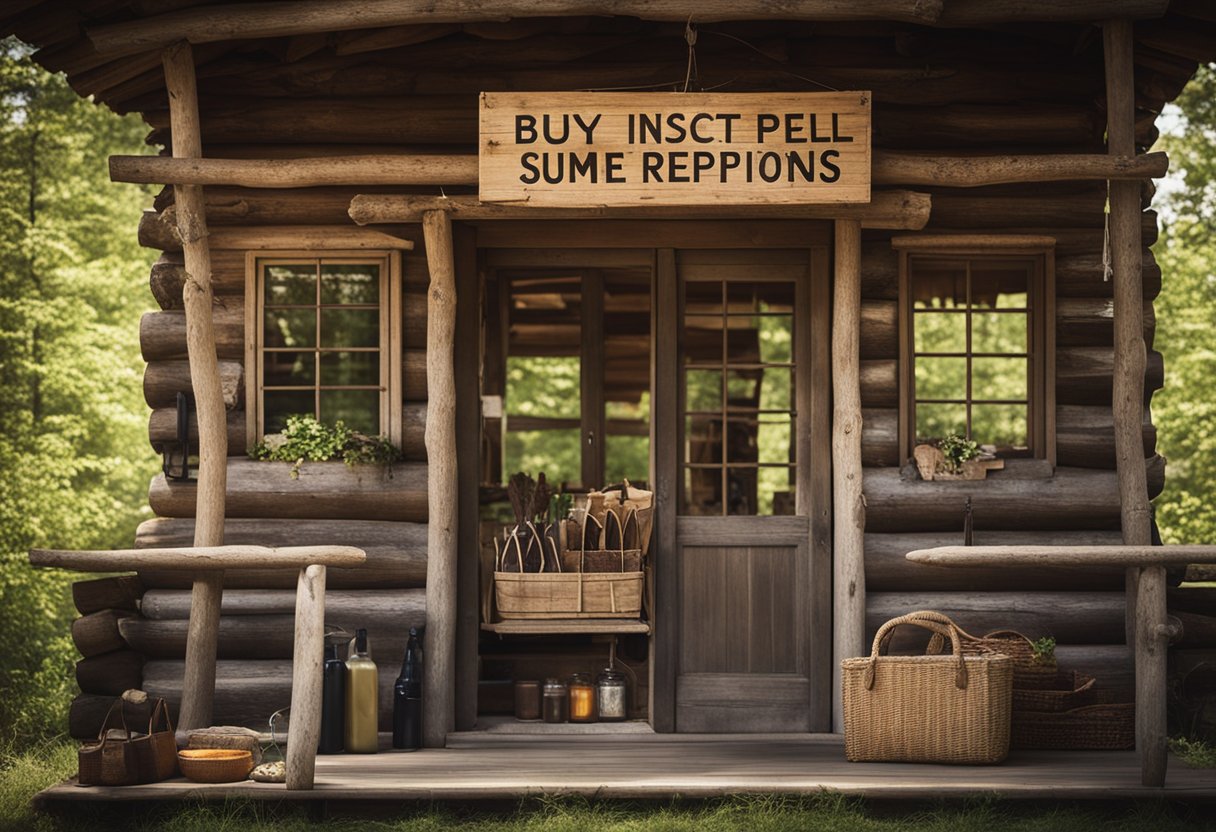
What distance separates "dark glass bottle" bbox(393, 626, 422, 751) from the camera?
8.21m

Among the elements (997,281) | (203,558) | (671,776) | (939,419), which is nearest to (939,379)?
(939,419)

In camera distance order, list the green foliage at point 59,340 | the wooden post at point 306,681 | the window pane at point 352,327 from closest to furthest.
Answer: the wooden post at point 306,681
the window pane at point 352,327
the green foliage at point 59,340

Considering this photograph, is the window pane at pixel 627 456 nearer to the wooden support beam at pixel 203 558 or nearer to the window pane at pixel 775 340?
the window pane at pixel 775 340

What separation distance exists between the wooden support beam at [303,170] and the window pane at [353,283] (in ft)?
7.54

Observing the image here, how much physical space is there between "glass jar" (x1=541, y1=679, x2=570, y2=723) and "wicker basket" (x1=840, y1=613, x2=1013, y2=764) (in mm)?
2121

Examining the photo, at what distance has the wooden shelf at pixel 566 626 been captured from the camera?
28.2ft

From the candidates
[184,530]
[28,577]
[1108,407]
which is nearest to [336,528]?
[184,530]

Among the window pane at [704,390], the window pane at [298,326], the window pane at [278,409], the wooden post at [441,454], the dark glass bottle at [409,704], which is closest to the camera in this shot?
the dark glass bottle at [409,704]

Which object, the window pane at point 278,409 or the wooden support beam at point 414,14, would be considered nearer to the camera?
the wooden support beam at point 414,14

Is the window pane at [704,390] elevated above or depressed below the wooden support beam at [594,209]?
below

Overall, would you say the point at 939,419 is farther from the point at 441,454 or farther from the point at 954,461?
the point at 441,454

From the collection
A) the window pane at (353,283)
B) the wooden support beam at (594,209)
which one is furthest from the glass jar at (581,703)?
the window pane at (353,283)

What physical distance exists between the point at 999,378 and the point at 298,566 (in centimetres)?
1682

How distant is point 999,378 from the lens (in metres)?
22.0
